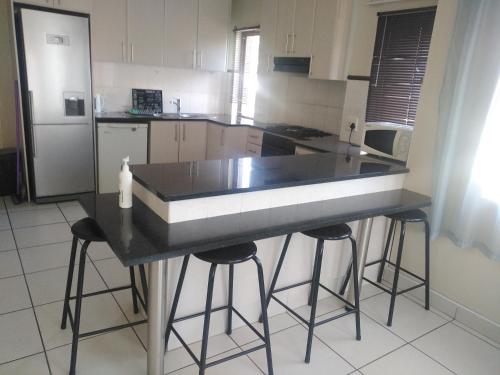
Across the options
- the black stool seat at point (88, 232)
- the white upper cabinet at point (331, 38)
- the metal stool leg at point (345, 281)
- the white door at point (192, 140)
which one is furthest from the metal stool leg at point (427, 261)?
the white door at point (192, 140)

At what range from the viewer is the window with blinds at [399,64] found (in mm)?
3137

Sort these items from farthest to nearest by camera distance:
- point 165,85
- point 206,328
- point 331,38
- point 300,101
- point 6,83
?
point 165,85 < point 300,101 < point 6,83 < point 331,38 < point 206,328

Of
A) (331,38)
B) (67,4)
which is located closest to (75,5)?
(67,4)

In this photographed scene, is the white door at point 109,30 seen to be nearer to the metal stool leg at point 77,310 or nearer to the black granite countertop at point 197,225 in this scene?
the black granite countertop at point 197,225

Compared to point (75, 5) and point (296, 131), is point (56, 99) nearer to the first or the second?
point (75, 5)

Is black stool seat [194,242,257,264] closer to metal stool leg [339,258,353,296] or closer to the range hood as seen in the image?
metal stool leg [339,258,353,296]

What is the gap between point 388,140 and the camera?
2781mm

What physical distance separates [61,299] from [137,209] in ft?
3.46

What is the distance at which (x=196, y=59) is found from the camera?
16.0 feet

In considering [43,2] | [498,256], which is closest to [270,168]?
[498,256]

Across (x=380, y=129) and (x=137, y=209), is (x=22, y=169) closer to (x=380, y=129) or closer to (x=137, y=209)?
(x=137, y=209)

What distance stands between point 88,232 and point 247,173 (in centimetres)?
88

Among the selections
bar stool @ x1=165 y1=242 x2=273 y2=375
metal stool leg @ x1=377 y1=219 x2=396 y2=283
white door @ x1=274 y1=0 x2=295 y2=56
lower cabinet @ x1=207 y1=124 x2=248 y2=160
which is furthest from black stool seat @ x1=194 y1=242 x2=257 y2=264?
white door @ x1=274 y1=0 x2=295 y2=56

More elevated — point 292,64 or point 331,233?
point 292,64
